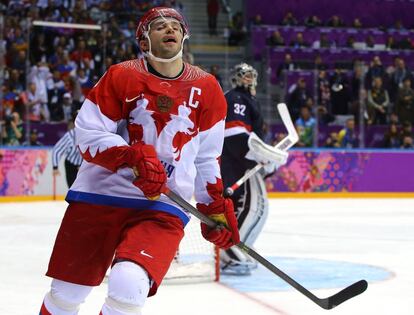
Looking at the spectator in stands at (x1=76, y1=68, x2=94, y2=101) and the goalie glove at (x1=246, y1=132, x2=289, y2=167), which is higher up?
the goalie glove at (x1=246, y1=132, x2=289, y2=167)

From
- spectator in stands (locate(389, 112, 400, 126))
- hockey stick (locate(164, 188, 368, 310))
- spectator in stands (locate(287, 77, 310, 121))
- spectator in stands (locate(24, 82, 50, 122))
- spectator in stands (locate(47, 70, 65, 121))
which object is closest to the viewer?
Result: hockey stick (locate(164, 188, 368, 310))

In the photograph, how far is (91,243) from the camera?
107 inches

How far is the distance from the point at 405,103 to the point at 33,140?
517 centimetres

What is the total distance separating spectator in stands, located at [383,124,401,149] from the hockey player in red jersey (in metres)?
9.79

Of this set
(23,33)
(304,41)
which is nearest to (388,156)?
(304,41)

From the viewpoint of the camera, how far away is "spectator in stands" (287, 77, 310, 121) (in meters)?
11.9

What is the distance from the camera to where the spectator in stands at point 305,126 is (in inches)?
466

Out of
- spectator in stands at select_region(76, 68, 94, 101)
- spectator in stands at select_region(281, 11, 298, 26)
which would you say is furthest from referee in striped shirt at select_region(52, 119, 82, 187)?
spectator in stands at select_region(281, 11, 298, 26)

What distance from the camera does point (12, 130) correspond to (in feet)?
34.1

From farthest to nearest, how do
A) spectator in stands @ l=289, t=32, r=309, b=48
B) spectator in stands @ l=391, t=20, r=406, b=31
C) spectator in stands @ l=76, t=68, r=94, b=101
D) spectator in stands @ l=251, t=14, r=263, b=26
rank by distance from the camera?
spectator in stands @ l=391, t=20, r=406, b=31 → spectator in stands @ l=251, t=14, r=263, b=26 → spectator in stands @ l=289, t=32, r=309, b=48 → spectator in stands @ l=76, t=68, r=94, b=101

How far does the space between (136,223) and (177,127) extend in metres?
0.31

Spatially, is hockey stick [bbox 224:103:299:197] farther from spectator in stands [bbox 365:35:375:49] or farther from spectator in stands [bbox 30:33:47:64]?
spectator in stands [bbox 365:35:375:49]

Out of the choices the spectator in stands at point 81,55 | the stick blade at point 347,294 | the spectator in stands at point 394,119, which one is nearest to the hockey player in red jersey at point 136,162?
the stick blade at point 347,294

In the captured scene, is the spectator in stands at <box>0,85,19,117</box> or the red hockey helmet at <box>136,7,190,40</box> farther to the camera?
the spectator in stands at <box>0,85,19,117</box>
